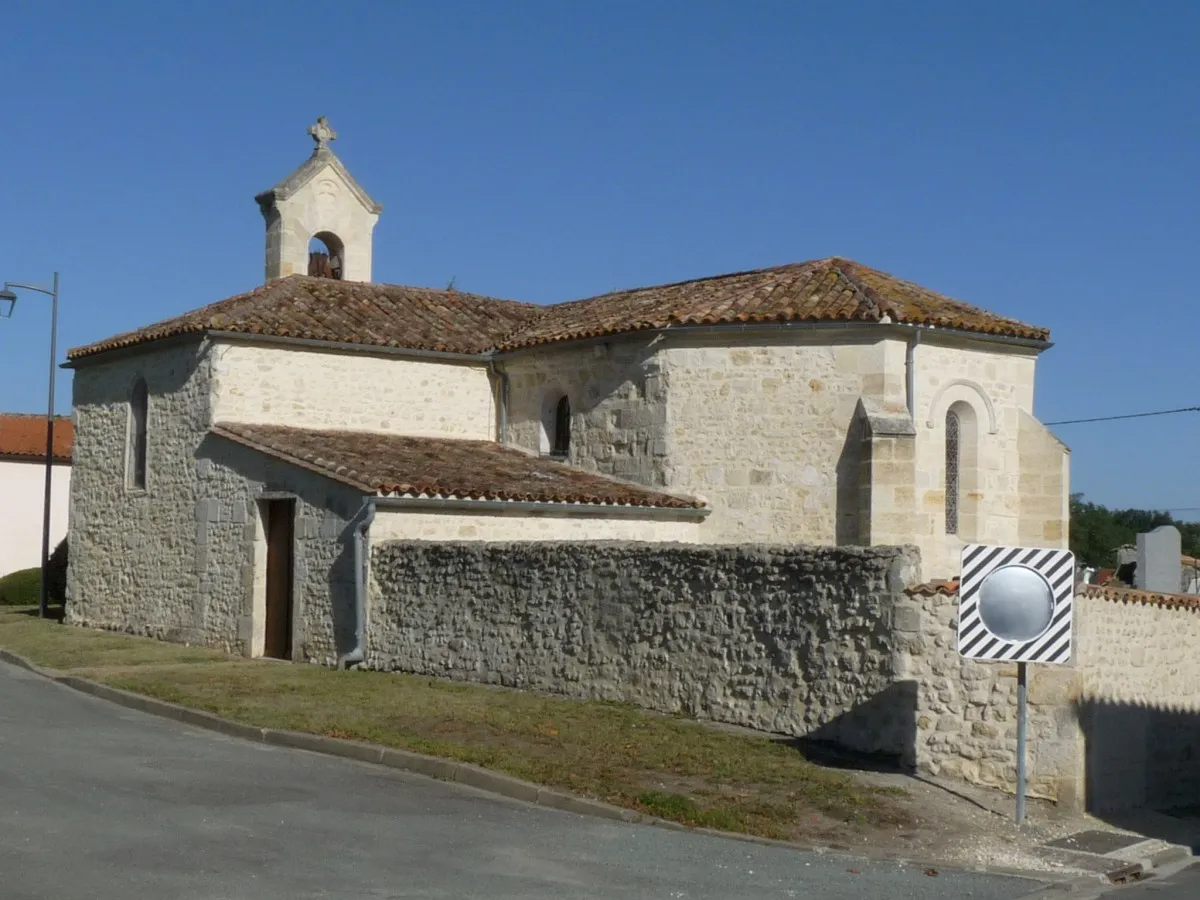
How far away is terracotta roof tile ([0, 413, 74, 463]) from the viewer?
39875mm

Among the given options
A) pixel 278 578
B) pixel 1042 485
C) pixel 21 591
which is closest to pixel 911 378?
pixel 1042 485

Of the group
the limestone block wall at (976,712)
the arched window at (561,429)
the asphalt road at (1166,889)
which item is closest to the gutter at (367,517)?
the arched window at (561,429)

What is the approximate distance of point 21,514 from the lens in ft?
131

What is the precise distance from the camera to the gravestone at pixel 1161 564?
16984 millimetres

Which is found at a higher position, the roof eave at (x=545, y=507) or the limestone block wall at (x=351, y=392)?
the limestone block wall at (x=351, y=392)

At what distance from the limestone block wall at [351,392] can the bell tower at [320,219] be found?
13.7 ft

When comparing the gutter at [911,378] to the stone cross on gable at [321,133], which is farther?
the stone cross on gable at [321,133]

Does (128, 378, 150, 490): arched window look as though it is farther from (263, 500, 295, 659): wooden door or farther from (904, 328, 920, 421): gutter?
(904, 328, 920, 421): gutter

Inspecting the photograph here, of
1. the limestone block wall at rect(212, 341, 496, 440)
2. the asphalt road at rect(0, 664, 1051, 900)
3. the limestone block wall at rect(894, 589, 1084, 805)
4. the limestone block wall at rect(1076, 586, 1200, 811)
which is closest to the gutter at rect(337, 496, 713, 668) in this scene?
the limestone block wall at rect(212, 341, 496, 440)

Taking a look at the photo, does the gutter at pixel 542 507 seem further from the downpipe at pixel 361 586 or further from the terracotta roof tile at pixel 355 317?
the terracotta roof tile at pixel 355 317

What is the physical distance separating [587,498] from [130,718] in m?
7.67

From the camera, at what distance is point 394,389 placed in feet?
79.4

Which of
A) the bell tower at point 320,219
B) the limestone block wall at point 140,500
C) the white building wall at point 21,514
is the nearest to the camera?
the limestone block wall at point 140,500

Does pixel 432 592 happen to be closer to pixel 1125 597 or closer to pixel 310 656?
pixel 310 656
